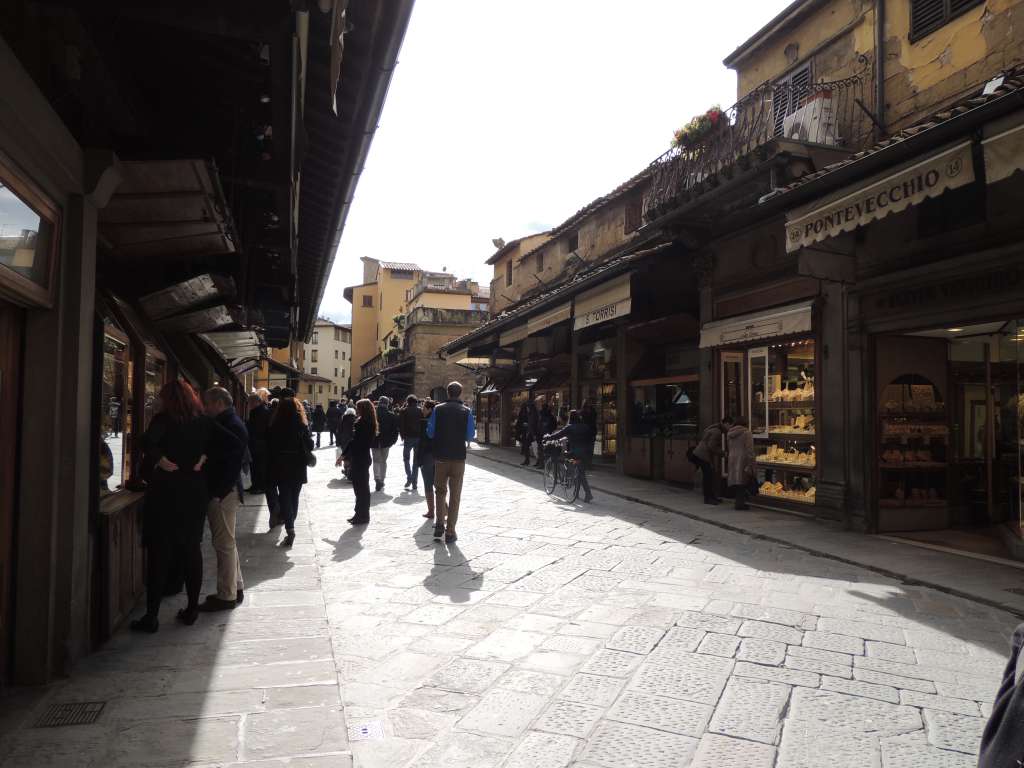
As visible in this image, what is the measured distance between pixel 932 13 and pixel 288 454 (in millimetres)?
9239

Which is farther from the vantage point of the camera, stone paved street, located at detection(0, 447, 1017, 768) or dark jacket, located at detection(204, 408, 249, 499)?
dark jacket, located at detection(204, 408, 249, 499)

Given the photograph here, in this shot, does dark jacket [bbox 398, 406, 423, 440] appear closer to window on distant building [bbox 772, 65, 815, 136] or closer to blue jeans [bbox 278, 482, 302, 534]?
blue jeans [bbox 278, 482, 302, 534]

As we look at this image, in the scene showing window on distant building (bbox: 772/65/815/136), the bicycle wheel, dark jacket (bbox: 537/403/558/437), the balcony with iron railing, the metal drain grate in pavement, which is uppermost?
window on distant building (bbox: 772/65/815/136)

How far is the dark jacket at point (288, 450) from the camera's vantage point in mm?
7801

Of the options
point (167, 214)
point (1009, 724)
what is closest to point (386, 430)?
point (167, 214)

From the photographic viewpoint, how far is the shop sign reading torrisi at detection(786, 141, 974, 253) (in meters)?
6.41

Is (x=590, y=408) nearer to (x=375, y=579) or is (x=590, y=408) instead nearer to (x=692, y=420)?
(x=692, y=420)

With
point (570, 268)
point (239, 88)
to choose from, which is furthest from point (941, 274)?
point (570, 268)

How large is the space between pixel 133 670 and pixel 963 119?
7.28 m

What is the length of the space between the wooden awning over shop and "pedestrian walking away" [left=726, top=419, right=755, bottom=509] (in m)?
7.64

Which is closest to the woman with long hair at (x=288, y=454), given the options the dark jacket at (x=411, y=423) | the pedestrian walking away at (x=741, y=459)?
the dark jacket at (x=411, y=423)

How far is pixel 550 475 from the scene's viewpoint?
13.1 metres

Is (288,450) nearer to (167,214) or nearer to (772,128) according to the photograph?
(167,214)

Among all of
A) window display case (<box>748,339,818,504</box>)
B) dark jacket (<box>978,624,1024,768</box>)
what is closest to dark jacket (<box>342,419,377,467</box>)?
window display case (<box>748,339,818,504</box>)
